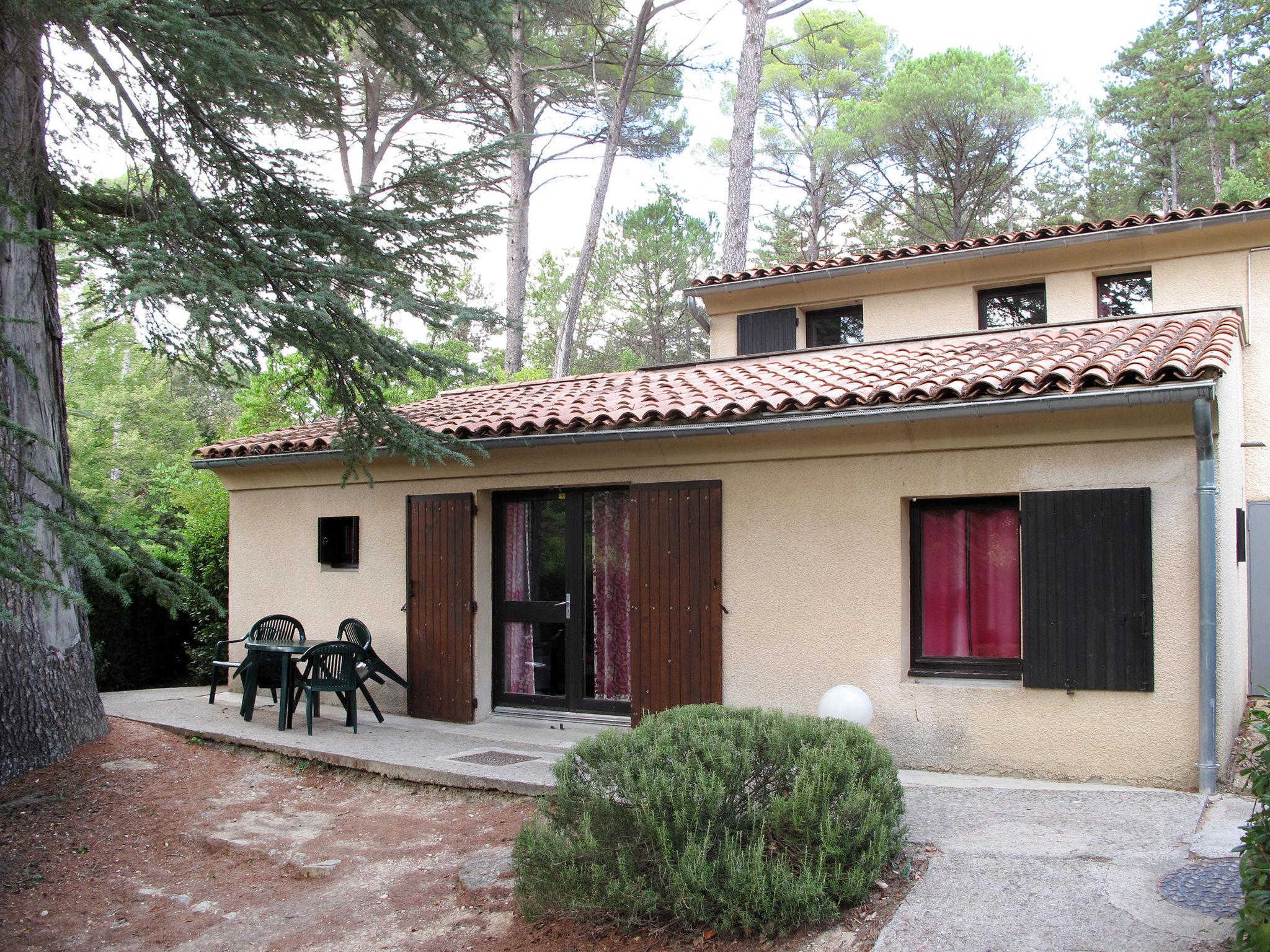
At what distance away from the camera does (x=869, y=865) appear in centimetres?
420

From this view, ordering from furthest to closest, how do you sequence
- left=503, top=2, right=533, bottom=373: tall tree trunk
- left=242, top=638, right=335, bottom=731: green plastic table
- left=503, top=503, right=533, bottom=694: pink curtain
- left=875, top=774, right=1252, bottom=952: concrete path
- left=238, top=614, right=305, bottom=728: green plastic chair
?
left=503, top=2, right=533, bottom=373: tall tree trunk
left=503, top=503, right=533, bottom=694: pink curtain
left=238, top=614, right=305, bottom=728: green plastic chair
left=242, top=638, right=335, bottom=731: green plastic table
left=875, top=774, right=1252, bottom=952: concrete path


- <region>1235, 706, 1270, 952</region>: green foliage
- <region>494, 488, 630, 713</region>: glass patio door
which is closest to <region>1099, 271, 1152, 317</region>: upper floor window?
<region>494, 488, 630, 713</region>: glass patio door

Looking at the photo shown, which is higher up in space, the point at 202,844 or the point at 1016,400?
the point at 1016,400

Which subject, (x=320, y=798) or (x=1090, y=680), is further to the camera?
(x=320, y=798)

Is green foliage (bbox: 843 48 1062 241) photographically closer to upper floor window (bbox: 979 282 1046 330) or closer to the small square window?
upper floor window (bbox: 979 282 1046 330)

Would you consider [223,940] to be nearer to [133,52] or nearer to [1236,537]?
[133,52]

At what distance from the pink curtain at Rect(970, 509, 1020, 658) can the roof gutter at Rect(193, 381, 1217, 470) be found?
85cm

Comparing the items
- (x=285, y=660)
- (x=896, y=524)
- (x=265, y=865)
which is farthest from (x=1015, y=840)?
(x=285, y=660)

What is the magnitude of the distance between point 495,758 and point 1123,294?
346 inches

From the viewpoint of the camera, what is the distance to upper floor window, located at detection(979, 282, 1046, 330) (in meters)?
11.2

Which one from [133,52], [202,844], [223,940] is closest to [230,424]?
[133,52]

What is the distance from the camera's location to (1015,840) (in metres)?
4.91

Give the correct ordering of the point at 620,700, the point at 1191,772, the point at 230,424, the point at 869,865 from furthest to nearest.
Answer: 1. the point at 230,424
2. the point at 620,700
3. the point at 1191,772
4. the point at 869,865

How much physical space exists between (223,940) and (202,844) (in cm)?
141
